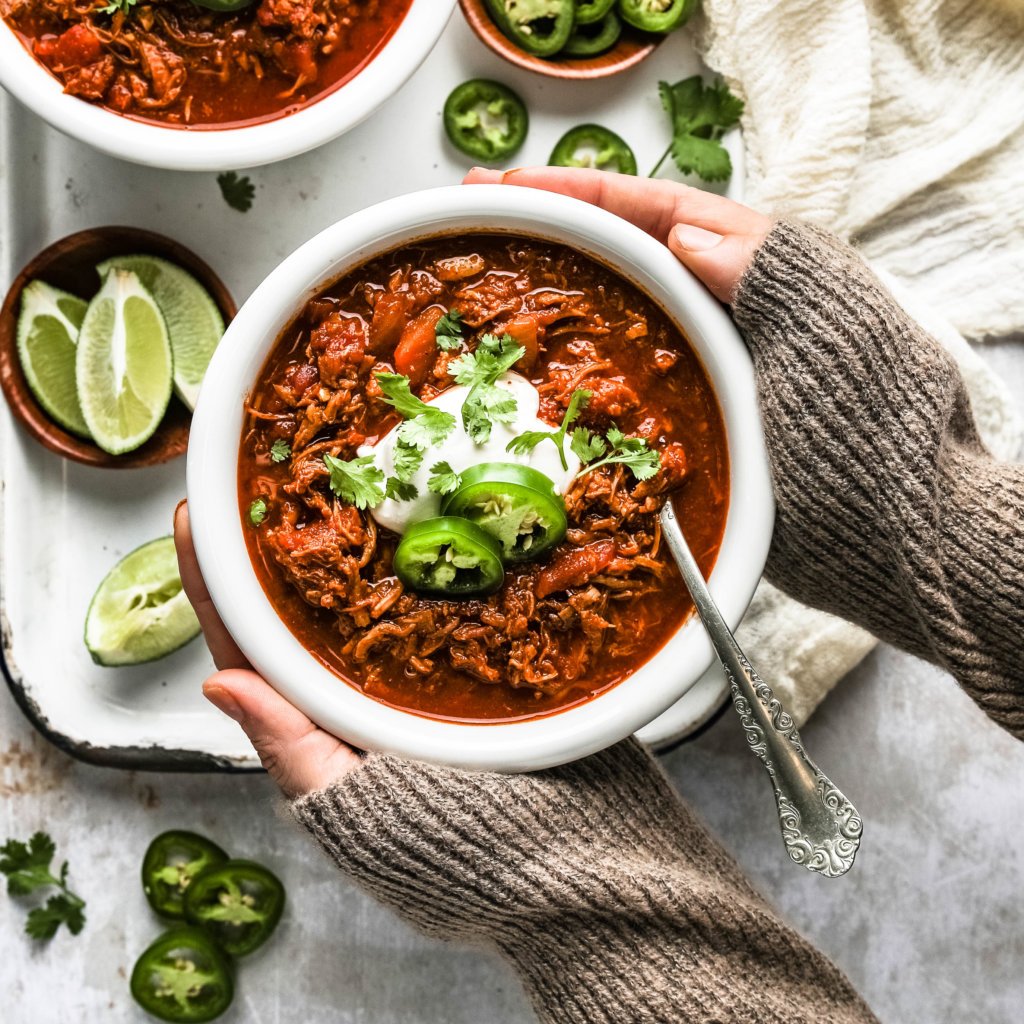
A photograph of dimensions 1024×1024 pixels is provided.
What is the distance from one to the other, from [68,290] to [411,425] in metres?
1.23

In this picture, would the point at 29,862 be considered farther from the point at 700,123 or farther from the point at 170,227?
the point at 700,123

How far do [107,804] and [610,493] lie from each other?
1.73 metres

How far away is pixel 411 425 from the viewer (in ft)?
7.57

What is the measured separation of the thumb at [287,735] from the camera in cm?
238

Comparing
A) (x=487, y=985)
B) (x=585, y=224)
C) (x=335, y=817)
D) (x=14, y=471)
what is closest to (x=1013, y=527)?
(x=585, y=224)

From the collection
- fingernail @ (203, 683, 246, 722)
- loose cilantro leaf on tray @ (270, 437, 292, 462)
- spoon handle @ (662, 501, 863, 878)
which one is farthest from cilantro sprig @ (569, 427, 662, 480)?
fingernail @ (203, 683, 246, 722)

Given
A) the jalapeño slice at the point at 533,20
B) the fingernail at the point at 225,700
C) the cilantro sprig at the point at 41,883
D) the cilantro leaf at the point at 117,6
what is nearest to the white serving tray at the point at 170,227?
the jalapeño slice at the point at 533,20

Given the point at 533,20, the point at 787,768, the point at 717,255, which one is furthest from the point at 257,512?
the point at 533,20

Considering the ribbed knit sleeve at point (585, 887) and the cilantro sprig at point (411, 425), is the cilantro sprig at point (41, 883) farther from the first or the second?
the cilantro sprig at point (411, 425)

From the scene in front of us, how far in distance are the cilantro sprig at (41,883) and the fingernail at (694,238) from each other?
2.22 metres

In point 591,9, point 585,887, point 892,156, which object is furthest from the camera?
point 892,156

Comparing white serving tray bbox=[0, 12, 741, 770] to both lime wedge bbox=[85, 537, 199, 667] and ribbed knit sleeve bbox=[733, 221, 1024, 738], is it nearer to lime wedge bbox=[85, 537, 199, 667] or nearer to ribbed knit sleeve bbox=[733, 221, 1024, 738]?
lime wedge bbox=[85, 537, 199, 667]

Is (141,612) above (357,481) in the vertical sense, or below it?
below

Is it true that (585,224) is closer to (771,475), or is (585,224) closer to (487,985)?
(771,475)
